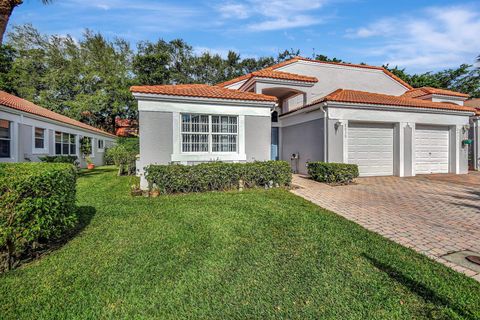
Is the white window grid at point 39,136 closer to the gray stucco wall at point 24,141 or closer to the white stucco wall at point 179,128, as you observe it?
the gray stucco wall at point 24,141

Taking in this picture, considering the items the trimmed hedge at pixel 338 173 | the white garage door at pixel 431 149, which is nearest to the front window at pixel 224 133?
the trimmed hedge at pixel 338 173

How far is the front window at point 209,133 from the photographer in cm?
965

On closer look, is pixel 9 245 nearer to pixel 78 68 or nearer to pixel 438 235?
pixel 438 235

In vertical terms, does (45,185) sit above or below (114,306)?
above

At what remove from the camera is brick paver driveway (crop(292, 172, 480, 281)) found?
4.20 metres

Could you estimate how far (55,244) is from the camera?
4.25 metres

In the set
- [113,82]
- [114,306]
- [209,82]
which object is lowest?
[114,306]

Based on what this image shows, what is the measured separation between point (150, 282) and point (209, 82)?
1519 inches

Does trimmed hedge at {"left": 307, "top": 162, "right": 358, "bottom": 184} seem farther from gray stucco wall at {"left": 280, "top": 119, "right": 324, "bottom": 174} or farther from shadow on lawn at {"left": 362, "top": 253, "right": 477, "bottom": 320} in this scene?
shadow on lawn at {"left": 362, "top": 253, "right": 477, "bottom": 320}

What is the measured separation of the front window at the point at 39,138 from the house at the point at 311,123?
34.9 ft

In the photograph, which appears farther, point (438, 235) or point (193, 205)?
point (193, 205)

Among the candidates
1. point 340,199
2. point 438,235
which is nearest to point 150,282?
point 438,235

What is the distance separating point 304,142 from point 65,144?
18321 mm

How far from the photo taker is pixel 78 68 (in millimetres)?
29078
